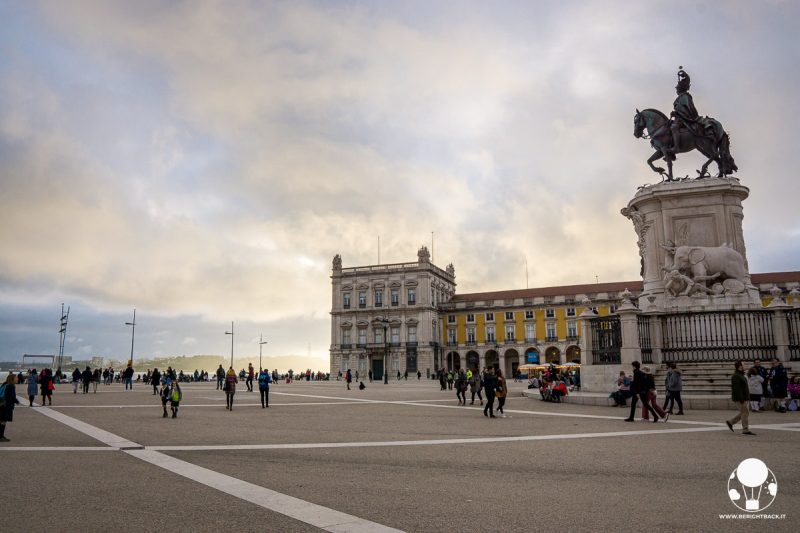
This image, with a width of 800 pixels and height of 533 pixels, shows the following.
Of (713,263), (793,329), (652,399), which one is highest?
(713,263)

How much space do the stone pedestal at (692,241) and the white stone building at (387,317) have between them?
182 feet

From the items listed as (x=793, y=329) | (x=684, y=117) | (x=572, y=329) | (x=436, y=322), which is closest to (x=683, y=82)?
(x=684, y=117)

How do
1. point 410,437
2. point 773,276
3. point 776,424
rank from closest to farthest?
1. point 410,437
2. point 776,424
3. point 773,276

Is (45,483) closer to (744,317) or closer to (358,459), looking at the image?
(358,459)

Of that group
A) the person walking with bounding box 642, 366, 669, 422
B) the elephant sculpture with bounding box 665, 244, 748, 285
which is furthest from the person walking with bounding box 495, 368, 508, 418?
the elephant sculpture with bounding box 665, 244, 748, 285

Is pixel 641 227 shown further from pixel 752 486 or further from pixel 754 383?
pixel 752 486

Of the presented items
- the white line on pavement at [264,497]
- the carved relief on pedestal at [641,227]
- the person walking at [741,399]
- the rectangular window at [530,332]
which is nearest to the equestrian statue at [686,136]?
the carved relief on pedestal at [641,227]

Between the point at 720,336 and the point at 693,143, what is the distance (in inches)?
259

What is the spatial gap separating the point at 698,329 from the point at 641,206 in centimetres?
468

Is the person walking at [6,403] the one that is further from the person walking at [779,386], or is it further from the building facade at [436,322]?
the building facade at [436,322]

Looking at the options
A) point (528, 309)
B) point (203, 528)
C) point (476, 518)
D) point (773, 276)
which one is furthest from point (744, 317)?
point (528, 309)

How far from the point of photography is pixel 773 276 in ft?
198

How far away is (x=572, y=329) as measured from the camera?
233 ft

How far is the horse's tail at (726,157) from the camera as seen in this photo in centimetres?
1850
